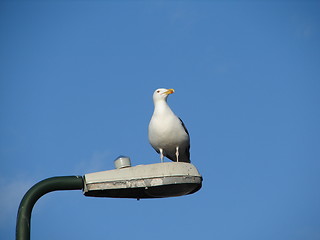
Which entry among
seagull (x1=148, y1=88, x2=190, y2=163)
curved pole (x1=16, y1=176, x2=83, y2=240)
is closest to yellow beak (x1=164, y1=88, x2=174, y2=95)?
seagull (x1=148, y1=88, x2=190, y2=163)

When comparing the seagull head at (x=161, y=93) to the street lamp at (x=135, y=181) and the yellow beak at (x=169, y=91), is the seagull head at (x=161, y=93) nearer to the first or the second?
the yellow beak at (x=169, y=91)

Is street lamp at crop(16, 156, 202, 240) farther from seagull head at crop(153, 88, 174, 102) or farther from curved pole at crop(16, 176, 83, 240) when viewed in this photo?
seagull head at crop(153, 88, 174, 102)

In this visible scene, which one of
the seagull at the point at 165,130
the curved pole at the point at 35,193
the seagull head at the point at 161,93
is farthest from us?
the seagull head at the point at 161,93

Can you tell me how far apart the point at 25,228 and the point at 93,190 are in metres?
0.91

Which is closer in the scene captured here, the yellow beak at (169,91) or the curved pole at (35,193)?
the curved pole at (35,193)

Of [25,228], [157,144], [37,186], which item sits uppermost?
[157,144]

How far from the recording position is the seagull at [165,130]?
35.5 ft

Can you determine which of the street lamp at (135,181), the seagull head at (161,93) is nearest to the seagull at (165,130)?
the seagull head at (161,93)

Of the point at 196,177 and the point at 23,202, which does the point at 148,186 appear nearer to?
the point at 196,177

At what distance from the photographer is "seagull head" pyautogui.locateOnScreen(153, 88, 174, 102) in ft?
37.7

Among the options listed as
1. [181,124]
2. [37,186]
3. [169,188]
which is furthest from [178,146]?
[37,186]

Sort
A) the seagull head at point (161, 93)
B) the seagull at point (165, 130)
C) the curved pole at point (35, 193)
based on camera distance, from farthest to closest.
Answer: the seagull head at point (161, 93), the seagull at point (165, 130), the curved pole at point (35, 193)

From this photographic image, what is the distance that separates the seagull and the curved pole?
4.88 meters

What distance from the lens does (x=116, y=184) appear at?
20.0 feet
